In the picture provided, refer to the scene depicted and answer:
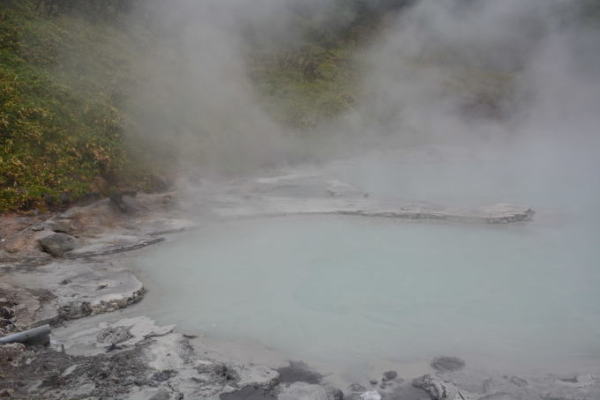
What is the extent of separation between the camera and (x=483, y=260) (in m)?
8.39

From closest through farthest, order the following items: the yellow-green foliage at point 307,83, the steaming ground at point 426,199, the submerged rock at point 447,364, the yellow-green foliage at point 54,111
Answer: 1. the submerged rock at point 447,364
2. the steaming ground at point 426,199
3. the yellow-green foliage at point 54,111
4. the yellow-green foliage at point 307,83

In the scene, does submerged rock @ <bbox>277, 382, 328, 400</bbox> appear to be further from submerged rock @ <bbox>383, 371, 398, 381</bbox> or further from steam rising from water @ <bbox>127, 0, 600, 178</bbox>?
steam rising from water @ <bbox>127, 0, 600, 178</bbox>

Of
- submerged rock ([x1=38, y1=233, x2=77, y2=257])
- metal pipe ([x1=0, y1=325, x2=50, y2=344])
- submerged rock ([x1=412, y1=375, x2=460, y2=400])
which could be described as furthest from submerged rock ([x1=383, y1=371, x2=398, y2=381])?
submerged rock ([x1=38, y1=233, x2=77, y2=257])

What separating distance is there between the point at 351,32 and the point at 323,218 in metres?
15.9

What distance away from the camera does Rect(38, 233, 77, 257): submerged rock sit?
26.1 feet

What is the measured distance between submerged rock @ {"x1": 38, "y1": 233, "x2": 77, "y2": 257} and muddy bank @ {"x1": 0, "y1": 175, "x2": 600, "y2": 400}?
15mm

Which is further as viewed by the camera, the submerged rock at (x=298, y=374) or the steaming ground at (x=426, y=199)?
the steaming ground at (x=426, y=199)

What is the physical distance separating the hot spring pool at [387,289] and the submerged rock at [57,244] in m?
1.12

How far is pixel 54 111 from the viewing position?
11273 mm

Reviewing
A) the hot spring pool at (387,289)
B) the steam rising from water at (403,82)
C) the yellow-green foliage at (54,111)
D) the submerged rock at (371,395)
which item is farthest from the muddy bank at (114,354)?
the steam rising from water at (403,82)

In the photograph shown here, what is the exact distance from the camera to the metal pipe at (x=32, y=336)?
5.27 metres

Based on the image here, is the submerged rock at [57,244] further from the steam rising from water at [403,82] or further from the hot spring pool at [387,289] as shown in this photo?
the steam rising from water at [403,82]

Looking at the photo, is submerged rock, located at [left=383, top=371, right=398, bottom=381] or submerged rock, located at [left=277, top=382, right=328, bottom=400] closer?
submerged rock, located at [left=277, top=382, right=328, bottom=400]

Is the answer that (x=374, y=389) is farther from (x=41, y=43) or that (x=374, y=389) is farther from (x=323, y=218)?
(x=41, y=43)
